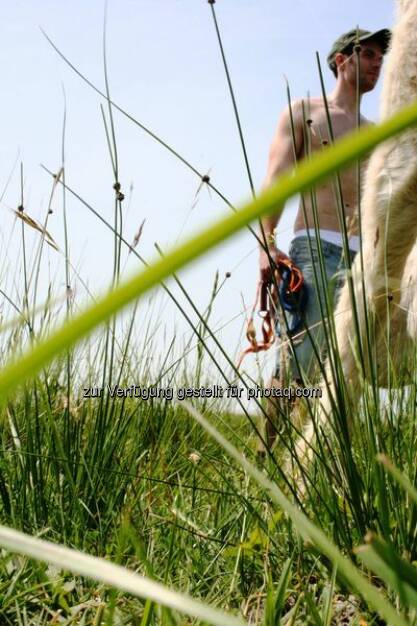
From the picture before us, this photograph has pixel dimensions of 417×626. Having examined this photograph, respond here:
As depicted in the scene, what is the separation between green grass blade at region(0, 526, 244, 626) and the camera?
37 cm

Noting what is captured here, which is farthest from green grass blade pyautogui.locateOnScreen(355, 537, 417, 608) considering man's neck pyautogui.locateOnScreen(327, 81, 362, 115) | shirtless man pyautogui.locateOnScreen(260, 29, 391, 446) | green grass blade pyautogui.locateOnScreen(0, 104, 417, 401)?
man's neck pyautogui.locateOnScreen(327, 81, 362, 115)

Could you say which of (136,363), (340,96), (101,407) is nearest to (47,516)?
(101,407)

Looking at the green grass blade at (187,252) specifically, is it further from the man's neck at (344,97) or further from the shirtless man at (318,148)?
the man's neck at (344,97)

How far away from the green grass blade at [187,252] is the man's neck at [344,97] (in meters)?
5.23

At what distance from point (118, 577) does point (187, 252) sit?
0.76ft

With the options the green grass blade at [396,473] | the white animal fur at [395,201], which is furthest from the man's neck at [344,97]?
the green grass blade at [396,473]

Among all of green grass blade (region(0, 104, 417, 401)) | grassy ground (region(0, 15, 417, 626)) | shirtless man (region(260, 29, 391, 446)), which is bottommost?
grassy ground (region(0, 15, 417, 626))

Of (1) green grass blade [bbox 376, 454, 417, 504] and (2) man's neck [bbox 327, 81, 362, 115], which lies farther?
(2) man's neck [bbox 327, 81, 362, 115]

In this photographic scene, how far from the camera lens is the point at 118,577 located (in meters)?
0.38

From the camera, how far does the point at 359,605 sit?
122 centimetres

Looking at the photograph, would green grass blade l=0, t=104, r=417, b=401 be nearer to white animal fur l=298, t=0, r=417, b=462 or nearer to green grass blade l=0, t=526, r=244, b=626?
green grass blade l=0, t=526, r=244, b=626

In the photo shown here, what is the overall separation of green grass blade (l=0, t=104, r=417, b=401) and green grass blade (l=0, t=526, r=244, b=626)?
0.58 ft

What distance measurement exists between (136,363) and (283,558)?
1.57 meters

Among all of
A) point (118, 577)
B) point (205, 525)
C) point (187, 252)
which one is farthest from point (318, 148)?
point (187, 252)
